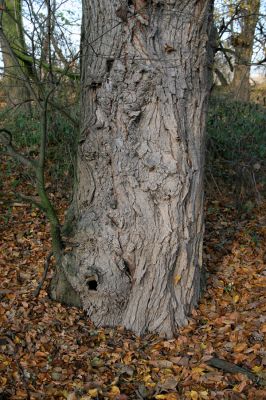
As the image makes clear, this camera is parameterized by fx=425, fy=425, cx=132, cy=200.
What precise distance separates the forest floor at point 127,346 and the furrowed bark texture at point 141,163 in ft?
0.80

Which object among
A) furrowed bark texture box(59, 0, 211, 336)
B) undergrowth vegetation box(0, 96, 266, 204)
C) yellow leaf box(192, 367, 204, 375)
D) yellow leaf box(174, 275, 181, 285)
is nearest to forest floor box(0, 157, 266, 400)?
yellow leaf box(192, 367, 204, 375)

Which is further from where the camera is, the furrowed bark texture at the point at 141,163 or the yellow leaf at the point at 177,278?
the yellow leaf at the point at 177,278

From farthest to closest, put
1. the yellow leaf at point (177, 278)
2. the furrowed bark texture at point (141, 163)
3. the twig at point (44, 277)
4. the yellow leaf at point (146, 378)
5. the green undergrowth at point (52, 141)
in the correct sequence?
the green undergrowth at point (52, 141)
the twig at point (44, 277)
the yellow leaf at point (177, 278)
the furrowed bark texture at point (141, 163)
the yellow leaf at point (146, 378)

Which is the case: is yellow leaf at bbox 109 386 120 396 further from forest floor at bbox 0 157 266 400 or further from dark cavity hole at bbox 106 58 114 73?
dark cavity hole at bbox 106 58 114 73

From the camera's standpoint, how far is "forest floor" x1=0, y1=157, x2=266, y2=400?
3.27m

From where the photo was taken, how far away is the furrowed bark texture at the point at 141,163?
3592mm

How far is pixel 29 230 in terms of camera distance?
5.45 m

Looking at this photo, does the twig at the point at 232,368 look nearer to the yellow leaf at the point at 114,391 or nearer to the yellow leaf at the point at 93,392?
the yellow leaf at the point at 114,391

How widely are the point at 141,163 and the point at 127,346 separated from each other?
1641 millimetres

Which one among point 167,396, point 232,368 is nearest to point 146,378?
point 167,396

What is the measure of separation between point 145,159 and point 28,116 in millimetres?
3886

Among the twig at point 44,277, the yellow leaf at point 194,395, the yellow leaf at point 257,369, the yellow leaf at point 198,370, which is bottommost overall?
the yellow leaf at point 194,395

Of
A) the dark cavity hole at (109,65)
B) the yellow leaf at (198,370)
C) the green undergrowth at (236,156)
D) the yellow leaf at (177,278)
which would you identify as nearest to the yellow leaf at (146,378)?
the yellow leaf at (198,370)

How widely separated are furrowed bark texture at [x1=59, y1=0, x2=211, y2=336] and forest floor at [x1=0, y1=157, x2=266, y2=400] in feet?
0.80
